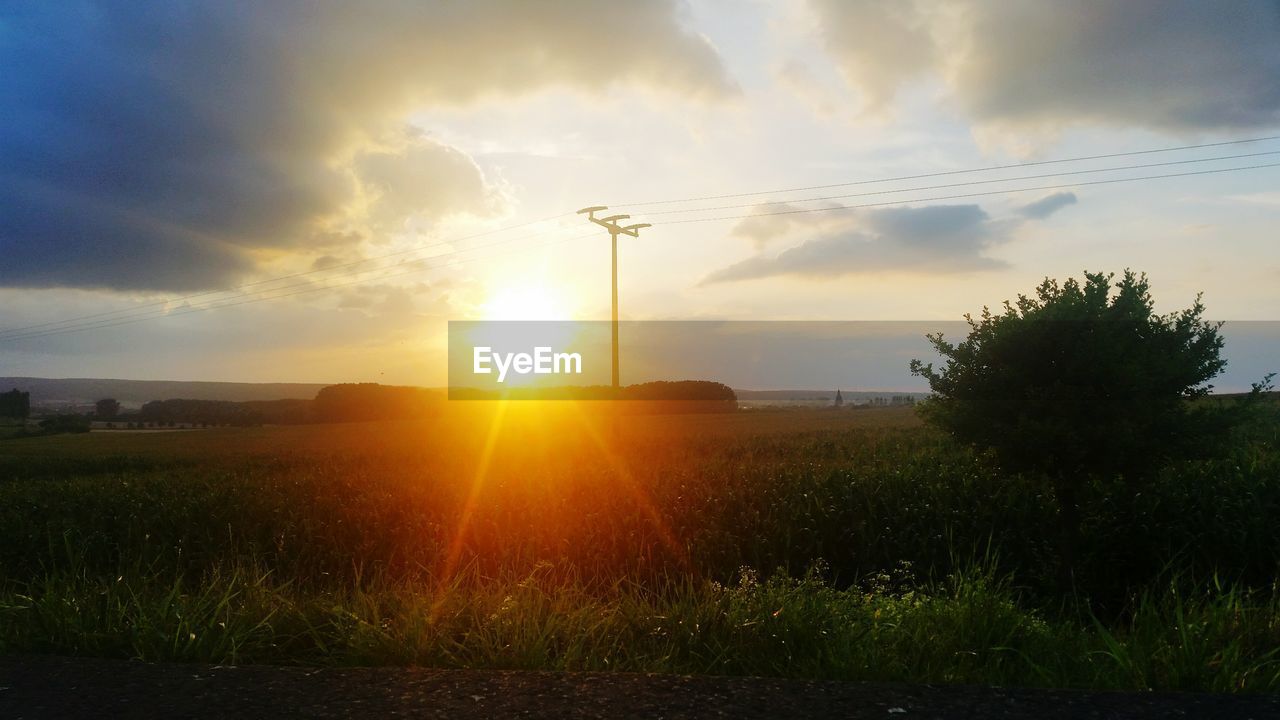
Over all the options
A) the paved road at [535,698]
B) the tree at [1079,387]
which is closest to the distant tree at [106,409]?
the tree at [1079,387]

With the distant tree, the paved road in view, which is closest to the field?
the paved road

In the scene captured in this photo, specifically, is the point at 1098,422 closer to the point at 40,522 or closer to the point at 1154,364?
the point at 1154,364

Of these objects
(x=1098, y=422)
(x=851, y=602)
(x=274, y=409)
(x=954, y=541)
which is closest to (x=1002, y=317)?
(x=1098, y=422)

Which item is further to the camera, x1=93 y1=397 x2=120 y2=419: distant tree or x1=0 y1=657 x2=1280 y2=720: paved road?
x1=93 y1=397 x2=120 y2=419: distant tree

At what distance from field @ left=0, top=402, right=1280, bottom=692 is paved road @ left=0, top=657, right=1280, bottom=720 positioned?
1.75 feet

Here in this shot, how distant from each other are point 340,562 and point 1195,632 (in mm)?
10789

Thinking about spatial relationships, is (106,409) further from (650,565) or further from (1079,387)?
(1079,387)

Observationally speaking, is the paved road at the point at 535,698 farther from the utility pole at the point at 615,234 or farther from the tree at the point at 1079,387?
the utility pole at the point at 615,234

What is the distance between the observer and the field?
15.1ft

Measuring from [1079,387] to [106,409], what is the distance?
46563 mm

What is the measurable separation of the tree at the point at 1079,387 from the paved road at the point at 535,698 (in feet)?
29.3

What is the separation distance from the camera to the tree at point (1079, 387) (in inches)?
452

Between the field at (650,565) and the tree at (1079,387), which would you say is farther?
the tree at (1079,387)

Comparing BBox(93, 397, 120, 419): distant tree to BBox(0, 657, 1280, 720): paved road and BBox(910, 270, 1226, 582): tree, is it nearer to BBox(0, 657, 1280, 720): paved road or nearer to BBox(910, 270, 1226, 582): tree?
BBox(910, 270, 1226, 582): tree
